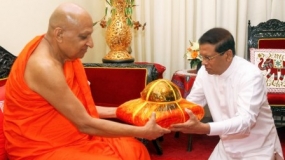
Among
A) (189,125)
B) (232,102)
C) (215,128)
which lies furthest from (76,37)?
(232,102)

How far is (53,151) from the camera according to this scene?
1.78 m

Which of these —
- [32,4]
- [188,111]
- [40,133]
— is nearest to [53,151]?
[40,133]

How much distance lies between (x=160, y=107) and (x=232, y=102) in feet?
1.79

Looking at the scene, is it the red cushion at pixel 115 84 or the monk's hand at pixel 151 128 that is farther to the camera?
the red cushion at pixel 115 84

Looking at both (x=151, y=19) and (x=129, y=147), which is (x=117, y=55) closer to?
(x=151, y=19)

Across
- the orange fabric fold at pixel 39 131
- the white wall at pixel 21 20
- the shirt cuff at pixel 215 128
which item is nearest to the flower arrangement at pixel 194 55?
the white wall at pixel 21 20

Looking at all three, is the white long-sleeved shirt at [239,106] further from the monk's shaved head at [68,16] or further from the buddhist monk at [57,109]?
the monk's shaved head at [68,16]

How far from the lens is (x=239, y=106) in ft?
6.47

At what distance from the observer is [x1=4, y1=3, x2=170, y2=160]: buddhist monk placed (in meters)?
1.68

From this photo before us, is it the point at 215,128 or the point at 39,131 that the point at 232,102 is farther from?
the point at 39,131

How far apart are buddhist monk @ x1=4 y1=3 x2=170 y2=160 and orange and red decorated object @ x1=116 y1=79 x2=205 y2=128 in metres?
0.05

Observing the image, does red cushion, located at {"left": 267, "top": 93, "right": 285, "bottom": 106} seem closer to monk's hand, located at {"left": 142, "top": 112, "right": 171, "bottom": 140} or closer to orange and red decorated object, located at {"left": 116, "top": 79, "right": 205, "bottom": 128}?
orange and red decorated object, located at {"left": 116, "top": 79, "right": 205, "bottom": 128}

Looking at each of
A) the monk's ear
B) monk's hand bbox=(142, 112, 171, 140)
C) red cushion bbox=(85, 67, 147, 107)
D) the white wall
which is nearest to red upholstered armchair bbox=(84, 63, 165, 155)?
red cushion bbox=(85, 67, 147, 107)

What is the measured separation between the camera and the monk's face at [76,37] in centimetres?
167
